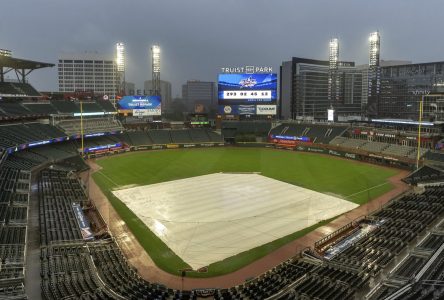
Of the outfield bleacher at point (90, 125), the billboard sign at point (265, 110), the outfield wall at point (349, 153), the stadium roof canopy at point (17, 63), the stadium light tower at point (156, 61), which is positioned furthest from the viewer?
the stadium light tower at point (156, 61)

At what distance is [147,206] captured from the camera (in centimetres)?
3497

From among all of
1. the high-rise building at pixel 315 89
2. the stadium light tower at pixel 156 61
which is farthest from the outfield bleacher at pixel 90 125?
the high-rise building at pixel 315 89

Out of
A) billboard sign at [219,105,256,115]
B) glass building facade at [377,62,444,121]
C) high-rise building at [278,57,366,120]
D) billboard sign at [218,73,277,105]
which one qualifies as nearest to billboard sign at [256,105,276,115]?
billboard sign at [219,105,256,115]

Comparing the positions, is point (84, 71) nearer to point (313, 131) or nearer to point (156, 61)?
point (156, 61)

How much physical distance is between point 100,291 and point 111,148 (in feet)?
180

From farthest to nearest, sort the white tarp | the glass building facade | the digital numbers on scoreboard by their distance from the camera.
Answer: the glass building facade < the digital numbers on scoreboard < the white tarp

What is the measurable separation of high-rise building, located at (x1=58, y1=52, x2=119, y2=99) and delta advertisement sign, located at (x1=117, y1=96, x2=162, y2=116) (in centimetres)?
10761

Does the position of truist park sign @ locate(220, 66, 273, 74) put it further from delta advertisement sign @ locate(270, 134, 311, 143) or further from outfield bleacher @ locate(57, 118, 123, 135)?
outfield bleacher @ locate(57, 118, 123, 135)

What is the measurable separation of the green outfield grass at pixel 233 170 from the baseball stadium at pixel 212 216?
19cm

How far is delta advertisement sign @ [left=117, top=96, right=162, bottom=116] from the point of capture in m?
76.2

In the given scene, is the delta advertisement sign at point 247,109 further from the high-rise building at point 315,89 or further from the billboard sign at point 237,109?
the high-rise building at point 315,89

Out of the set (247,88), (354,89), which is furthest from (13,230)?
(354,89)

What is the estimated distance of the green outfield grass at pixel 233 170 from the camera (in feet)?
81.1

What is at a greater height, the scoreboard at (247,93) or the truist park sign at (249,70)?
the truist park sign at (249,70)
